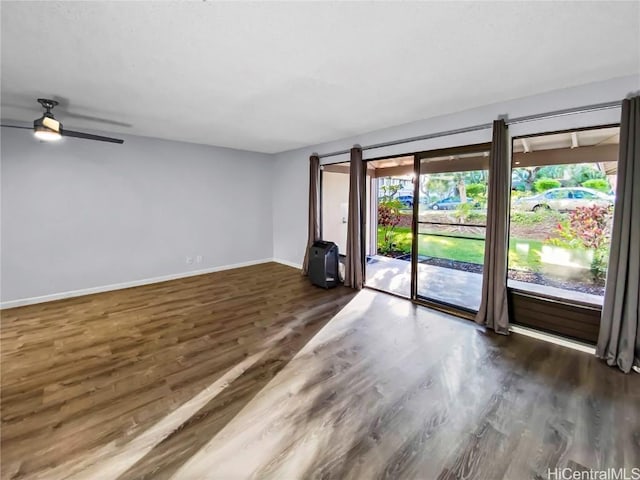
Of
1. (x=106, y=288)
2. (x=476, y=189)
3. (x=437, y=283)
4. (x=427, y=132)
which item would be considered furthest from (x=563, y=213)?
(x=106, y=288)

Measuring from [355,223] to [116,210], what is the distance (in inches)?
158

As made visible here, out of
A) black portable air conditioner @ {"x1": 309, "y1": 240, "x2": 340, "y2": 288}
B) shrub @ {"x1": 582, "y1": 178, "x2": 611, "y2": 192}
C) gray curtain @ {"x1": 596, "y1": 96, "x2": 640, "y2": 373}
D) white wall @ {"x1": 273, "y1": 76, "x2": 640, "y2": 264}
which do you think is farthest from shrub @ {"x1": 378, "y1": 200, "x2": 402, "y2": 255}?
gray curtain @ {"x1": 596, "y1": 96, "x2": 640, "y2": 373}

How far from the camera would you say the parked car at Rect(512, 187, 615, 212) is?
2779 mm

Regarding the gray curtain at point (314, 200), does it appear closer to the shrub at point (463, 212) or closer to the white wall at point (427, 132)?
the white wall at point (427, 132)


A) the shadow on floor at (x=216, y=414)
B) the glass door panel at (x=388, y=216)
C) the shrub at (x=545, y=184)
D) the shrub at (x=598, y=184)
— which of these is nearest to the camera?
the shadow on floor at (x=216, y=414)

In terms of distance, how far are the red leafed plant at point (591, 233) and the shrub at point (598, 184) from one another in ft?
0.59

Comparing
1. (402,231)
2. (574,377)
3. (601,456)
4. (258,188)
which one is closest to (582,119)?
(574,377)

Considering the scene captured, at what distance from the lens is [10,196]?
3.82m

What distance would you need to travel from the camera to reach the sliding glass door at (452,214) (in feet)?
11.7

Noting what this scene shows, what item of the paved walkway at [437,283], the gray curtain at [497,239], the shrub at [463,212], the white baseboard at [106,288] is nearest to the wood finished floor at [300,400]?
the gray curtain at [497,239]

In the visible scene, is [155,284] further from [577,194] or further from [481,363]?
[577,194]

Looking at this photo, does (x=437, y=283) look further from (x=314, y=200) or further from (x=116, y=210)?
(x=116, y=210)

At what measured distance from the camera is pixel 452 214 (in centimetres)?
391

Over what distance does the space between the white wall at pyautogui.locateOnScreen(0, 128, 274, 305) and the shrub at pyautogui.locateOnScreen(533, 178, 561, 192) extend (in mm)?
5129
